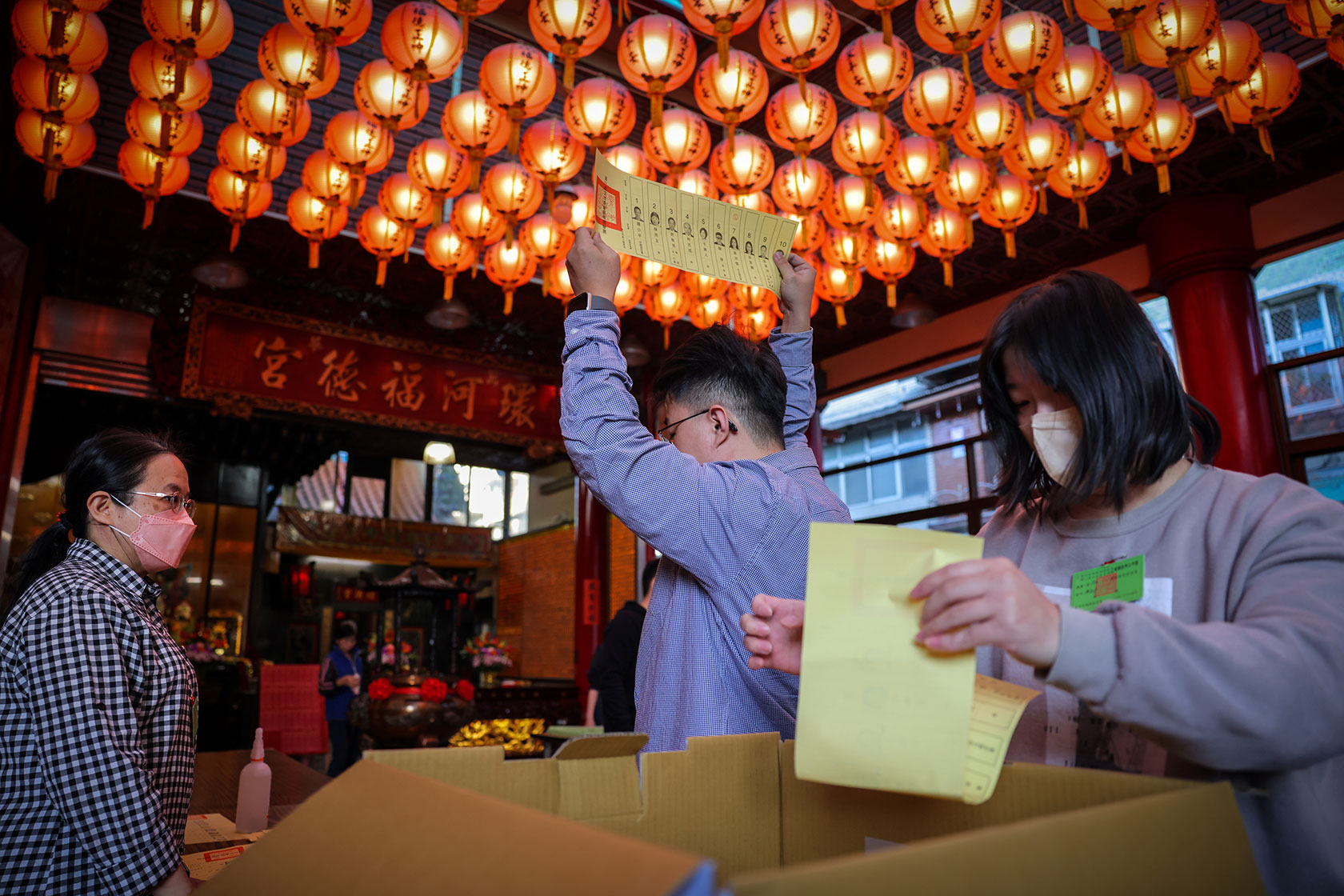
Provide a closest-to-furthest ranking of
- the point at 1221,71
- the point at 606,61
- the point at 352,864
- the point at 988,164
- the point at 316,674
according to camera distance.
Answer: the point at 352,864
the point at 1221,71
the point at 988,164
the point at 606,61
the point at 316,674

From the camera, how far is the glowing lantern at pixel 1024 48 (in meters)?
2.93

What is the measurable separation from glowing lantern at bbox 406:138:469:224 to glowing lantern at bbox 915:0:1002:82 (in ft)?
6.59

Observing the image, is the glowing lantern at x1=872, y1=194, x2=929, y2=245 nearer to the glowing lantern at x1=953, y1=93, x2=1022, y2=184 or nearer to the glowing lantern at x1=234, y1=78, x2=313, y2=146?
the glowing lantern at x1=953, y1=93, x2=1022, y2=184

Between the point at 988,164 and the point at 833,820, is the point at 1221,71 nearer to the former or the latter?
the point at 988,164

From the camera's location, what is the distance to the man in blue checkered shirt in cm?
104

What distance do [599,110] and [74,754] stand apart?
9.24 feet

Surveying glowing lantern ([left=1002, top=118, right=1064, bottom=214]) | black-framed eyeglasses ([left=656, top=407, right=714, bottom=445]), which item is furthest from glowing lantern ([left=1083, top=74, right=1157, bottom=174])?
black-framed eyeglasses ([left=656, top=407, right=714, bottom=445])

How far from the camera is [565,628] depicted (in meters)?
11.1

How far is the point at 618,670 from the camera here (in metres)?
3.38

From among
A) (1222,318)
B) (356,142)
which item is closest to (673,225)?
(356,142)

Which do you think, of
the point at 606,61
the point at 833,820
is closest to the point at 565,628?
the point at 606,61

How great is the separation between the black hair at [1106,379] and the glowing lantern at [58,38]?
10.8 feet

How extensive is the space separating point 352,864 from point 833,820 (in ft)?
1.19

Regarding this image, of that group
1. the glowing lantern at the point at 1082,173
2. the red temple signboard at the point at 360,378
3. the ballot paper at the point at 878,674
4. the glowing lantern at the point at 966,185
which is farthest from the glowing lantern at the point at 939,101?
the red temple signboard at the point at 360,378
